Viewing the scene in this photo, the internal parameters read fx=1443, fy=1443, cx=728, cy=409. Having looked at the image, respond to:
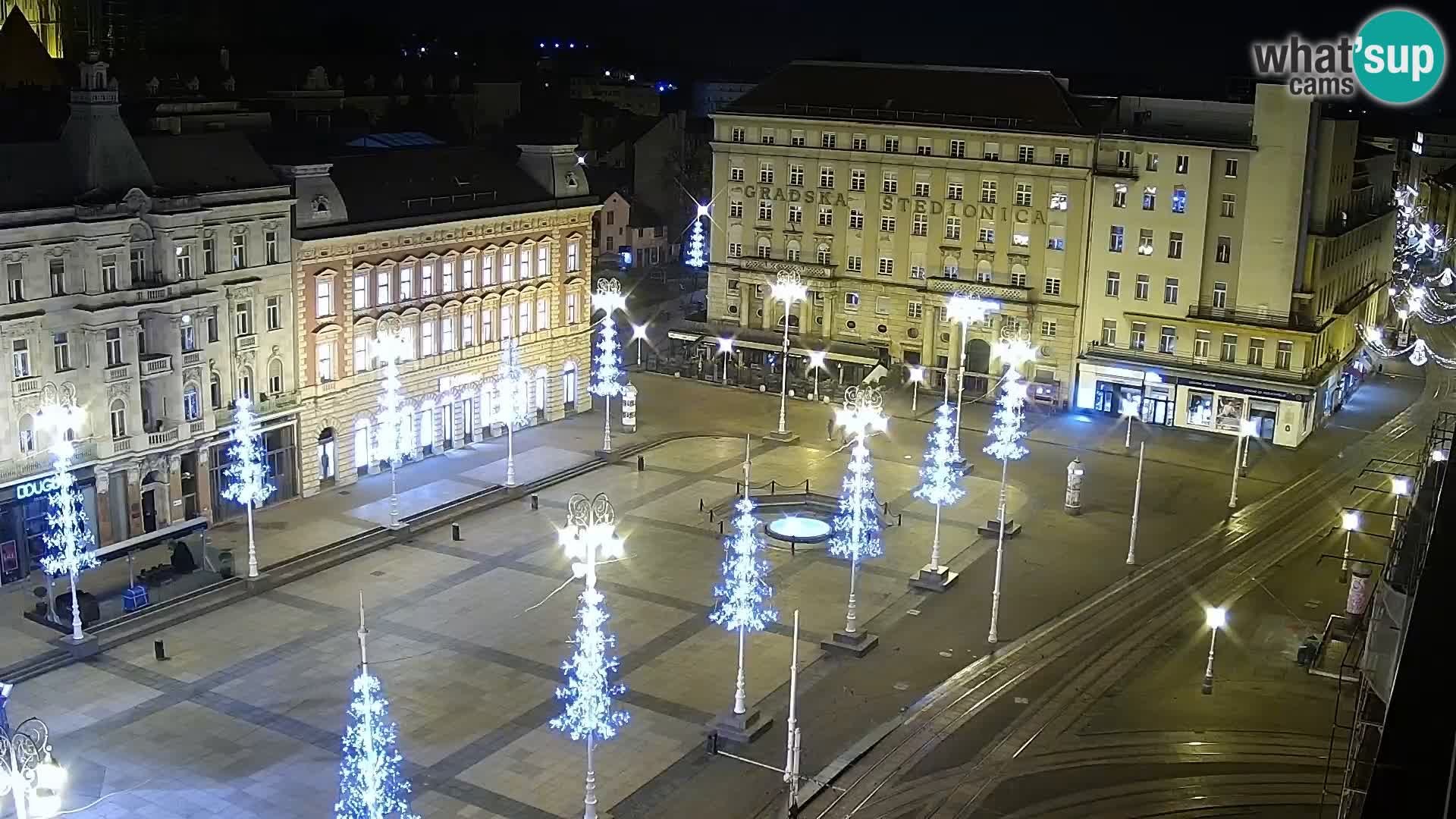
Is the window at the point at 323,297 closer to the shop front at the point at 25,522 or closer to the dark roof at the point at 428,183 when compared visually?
the dark roof at the point at 428,183

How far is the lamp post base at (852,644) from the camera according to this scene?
51.3m

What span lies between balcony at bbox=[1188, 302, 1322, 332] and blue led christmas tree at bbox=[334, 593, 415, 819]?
59311 millimetres

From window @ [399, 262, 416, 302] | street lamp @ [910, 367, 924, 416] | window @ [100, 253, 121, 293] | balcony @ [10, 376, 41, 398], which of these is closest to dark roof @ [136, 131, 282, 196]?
window @ [100, 253, 121, 293]

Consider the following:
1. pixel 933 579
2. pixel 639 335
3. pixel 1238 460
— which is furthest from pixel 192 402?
pixel 1238 460

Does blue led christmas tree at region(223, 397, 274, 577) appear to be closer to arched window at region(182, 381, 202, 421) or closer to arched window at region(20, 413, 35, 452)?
arched window at region(182, 381, 202, 421)

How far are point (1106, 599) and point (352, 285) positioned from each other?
37.5 meters

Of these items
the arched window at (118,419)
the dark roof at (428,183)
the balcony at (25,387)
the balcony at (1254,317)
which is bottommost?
the arched window at (118,419)

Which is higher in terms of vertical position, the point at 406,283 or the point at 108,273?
the point at 108,273

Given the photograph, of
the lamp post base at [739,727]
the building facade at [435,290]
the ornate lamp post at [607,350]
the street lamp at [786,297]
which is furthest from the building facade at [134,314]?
the street lamp at [786,297]

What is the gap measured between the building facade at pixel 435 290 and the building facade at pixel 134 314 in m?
2.51

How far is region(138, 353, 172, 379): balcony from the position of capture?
5866cm

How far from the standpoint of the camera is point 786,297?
277 feet

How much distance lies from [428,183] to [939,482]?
31467 mm

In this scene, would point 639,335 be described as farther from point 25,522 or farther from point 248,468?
point 25,522
